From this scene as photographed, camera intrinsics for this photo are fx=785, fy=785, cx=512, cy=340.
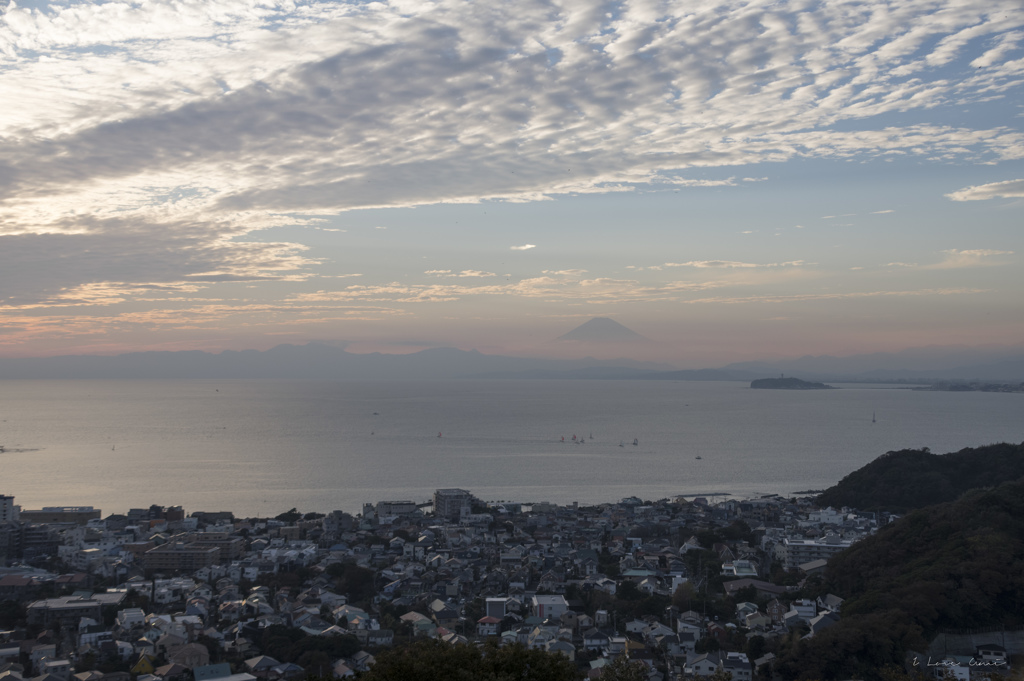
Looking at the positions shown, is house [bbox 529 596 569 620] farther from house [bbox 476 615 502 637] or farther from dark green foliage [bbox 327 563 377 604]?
dark green foliage [bbox 327 563 377 604]

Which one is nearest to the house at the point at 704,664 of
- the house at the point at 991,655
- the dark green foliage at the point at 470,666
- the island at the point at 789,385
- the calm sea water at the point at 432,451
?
the house at the point at 991,655

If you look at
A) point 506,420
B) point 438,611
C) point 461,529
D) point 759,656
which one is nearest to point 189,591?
point 438,611

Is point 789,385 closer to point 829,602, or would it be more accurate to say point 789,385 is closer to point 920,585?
point 829,602

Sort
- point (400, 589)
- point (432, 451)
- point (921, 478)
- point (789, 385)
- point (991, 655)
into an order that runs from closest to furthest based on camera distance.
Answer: point (991, 655), point (400, 589), point (921, 478), point (432, 451), point (789, 385)

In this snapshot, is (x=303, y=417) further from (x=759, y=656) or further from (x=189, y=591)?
(x=759, y=656)

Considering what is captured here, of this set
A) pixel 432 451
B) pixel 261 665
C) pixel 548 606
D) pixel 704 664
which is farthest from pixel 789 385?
pixel 261 665

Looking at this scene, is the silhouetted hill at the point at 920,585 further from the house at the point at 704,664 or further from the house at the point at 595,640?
the house at the point at 595,640
